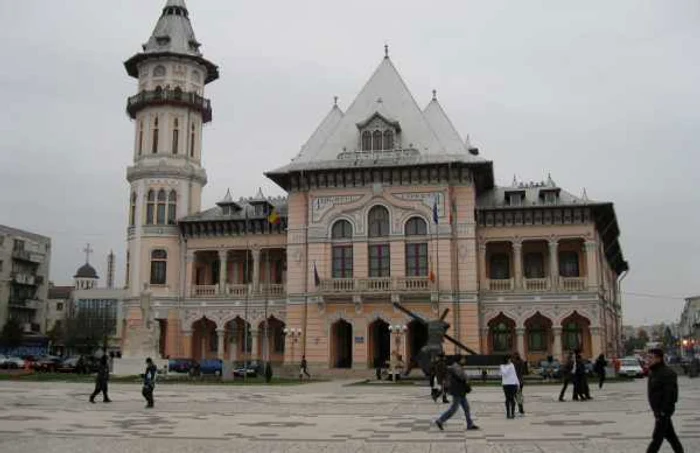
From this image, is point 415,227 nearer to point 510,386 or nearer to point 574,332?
point 574,332

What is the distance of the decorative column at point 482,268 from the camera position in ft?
182

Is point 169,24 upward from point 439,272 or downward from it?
upward

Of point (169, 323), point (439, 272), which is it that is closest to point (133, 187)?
point (169, 323)

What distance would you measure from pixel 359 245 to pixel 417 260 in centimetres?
421

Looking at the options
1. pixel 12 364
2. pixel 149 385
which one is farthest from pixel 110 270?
pixel 149 385

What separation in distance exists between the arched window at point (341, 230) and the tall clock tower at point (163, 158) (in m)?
13.8

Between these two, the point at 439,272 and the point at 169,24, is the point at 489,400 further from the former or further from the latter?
the point at 169,24

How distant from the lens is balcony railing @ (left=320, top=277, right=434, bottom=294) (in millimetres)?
52456

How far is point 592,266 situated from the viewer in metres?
53.7

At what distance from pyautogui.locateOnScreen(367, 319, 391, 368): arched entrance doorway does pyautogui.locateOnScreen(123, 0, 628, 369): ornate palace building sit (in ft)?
0.53

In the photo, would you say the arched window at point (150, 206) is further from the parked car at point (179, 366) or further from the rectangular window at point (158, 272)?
the parked car at point (179, 366)

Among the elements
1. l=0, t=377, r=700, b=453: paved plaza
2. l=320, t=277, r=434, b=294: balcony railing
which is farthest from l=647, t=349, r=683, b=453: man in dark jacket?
l=320, t=277, r=434, b=294: balcony railing

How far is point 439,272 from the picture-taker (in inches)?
2078

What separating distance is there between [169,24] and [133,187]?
13879 millimetres
